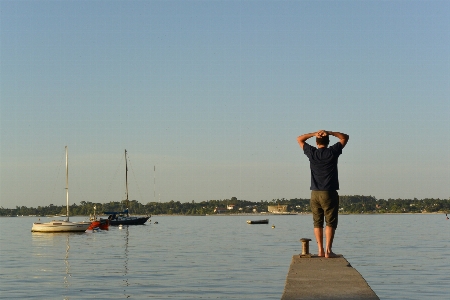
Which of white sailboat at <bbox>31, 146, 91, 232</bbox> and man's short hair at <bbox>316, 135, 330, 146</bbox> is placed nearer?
man's short hair at <bbox>316, 135, 330, 146</bbox>

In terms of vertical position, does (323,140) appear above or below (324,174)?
above

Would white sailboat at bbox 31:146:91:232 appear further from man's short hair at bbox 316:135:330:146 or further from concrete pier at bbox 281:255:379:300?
man's short hair at bbox 316:135:330:146

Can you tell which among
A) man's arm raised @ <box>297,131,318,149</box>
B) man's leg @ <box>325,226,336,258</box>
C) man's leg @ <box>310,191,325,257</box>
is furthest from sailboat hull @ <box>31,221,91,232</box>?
man's arm raised @ <box>297,131,318,149</box>

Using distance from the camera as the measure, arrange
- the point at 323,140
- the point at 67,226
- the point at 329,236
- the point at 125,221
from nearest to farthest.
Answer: the point at 323,140
the point at 329,236
the point at 67,226
the point at 125,221

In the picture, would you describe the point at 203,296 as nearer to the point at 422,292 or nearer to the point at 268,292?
the point at 268,292

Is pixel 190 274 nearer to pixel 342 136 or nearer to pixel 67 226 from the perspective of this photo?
pixel 342 136

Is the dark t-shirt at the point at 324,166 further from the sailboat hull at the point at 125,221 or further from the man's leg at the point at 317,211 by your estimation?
the sailboat hull at the point at 125,221

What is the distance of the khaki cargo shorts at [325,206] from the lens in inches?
524

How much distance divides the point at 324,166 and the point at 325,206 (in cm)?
74

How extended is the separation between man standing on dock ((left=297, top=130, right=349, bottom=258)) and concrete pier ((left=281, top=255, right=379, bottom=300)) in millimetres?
738

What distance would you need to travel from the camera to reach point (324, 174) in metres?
13.3

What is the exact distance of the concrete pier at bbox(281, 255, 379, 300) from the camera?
10.4 m

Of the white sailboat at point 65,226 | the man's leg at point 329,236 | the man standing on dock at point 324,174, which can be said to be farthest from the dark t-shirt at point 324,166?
the white sailboat at point 65,226

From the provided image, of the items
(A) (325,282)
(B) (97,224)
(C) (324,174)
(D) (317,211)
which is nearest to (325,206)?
(D) (317,211)
